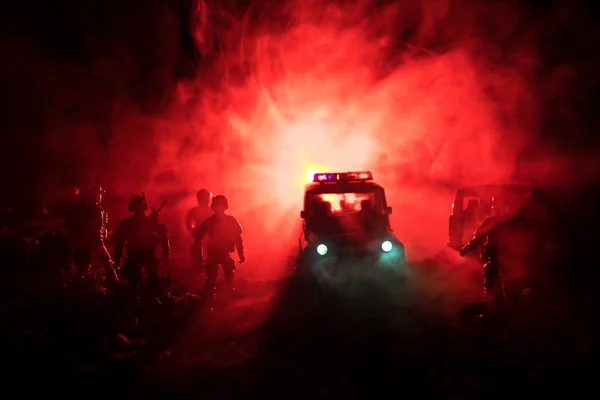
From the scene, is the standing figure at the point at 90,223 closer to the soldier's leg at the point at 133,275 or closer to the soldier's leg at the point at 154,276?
the soldier's leg at the point at 154,276

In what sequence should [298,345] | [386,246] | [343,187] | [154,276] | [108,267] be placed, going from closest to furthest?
[298,345]
[154,276]
[386,246]
[108,267]
[343,187]

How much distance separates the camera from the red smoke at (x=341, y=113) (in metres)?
16.3

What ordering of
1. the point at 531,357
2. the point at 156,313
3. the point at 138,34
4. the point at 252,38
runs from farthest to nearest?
the point at 252,38 < the point at 138,34 < the point at 156,313 < the point at 531,357

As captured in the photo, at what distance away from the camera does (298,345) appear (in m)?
6.76

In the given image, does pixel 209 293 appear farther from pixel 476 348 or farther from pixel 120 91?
pixel 120 91

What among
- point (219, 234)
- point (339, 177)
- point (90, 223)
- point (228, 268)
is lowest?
point (228, 268)

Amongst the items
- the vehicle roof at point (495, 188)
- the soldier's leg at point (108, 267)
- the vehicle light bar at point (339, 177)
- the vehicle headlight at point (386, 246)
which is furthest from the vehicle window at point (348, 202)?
the soldier's leg at point (108, 267)

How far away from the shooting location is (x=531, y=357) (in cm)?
607

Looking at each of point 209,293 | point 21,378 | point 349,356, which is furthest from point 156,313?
point 349,356

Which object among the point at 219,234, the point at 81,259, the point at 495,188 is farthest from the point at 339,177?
the point at 81,259

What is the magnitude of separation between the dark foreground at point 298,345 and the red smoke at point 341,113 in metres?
6.27

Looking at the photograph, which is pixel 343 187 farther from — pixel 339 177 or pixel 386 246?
pixel 386 246

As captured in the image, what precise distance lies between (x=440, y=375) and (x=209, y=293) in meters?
4.45

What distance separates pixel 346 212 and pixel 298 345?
3966 mm
